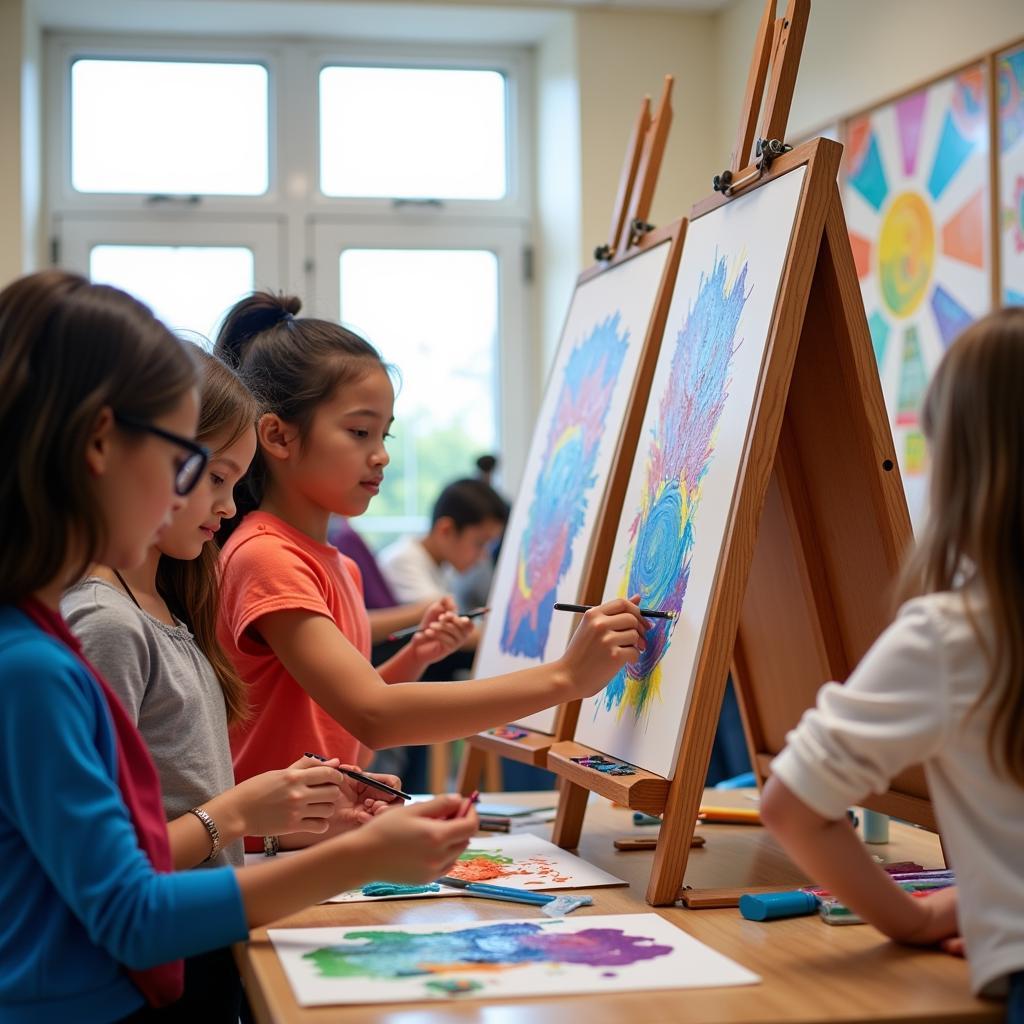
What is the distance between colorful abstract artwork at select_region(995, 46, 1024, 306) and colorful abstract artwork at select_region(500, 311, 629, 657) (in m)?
1.57

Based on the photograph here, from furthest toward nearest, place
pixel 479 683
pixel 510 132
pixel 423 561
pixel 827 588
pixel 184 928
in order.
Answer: pixel 510 132 < pixel 423 561 < pixel 827 588 < pixel 479 683 < pixel 184 928

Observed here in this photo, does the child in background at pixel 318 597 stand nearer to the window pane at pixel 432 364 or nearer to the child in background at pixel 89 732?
the child in background at pixel 89 732

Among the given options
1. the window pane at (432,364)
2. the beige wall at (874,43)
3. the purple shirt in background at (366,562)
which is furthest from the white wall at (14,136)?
the beige wall at (874,43)

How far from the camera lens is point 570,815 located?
5.49 feet

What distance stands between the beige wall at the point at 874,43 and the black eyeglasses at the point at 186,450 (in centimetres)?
277

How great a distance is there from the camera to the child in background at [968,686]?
0.98 m

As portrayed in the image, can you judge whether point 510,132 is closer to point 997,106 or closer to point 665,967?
point 997,106

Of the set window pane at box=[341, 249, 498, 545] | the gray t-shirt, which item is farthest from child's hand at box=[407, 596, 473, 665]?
window pane at box=[341, 249, 498, 545]

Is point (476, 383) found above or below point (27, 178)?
below

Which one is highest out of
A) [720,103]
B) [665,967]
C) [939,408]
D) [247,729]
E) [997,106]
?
[720,103]

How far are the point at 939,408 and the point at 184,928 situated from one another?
71 cm

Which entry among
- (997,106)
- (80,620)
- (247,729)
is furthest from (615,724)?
(997,106)

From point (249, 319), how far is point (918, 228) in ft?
7.76

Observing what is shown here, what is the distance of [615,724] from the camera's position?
1.58 meters
